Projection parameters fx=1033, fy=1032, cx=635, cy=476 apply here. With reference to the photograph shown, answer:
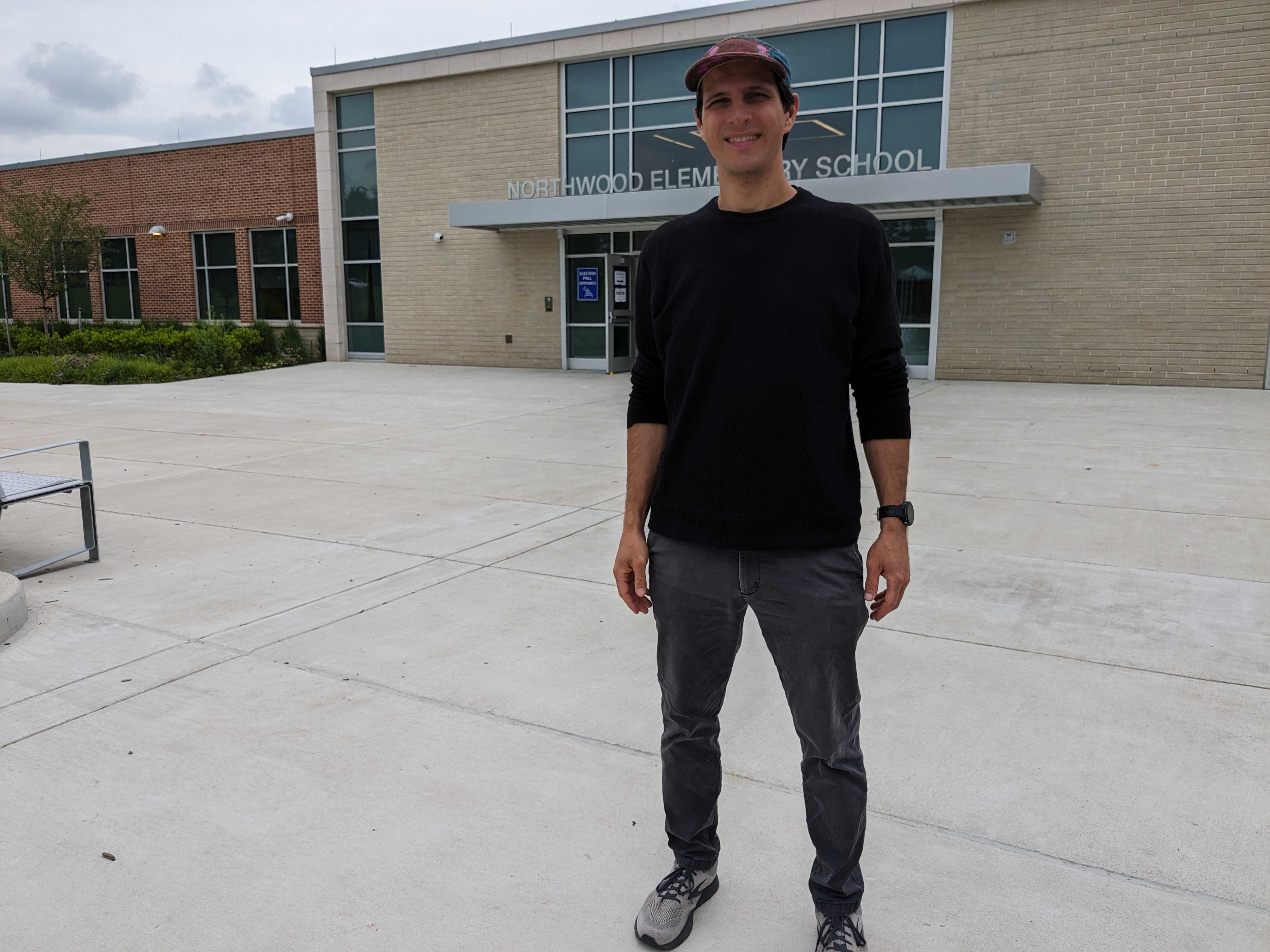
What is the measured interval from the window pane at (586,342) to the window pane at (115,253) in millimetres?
14110

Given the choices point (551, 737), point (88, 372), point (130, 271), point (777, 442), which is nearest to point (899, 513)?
point (777, 442)

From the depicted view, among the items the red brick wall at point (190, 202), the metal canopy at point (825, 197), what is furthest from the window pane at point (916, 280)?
the red brick wall at point (190, 202)

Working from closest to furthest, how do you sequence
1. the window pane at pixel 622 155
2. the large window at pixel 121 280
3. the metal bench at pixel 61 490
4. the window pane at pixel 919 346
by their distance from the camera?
the metal bench at pixel 61 490
the window pane at pixel 919 346
the window pane at pixel 622 155
the large window at pixel 121 280

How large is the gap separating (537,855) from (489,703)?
1.14m

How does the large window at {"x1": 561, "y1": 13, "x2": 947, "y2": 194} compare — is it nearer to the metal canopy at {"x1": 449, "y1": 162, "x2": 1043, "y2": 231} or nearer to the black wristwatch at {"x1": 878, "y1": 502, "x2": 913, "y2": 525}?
the metal canopy at {"x1": 449, "y1": 162, "x2": 1043, "y2": 231}

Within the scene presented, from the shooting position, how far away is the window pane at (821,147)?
57.6 feet

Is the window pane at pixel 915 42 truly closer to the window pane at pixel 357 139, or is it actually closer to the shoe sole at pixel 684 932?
the window pane at pixel 357 139

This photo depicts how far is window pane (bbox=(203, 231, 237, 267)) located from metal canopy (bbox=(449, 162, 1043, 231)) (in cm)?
777

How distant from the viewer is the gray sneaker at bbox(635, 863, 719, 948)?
254cm

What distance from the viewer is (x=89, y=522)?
6.13 meters

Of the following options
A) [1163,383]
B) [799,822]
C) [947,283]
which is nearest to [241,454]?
[799,822]

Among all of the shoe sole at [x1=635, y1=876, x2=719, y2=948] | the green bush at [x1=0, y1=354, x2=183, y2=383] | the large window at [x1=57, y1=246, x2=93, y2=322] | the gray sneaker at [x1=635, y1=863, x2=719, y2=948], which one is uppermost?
the large window at [x1=57, y1=246, x2=93, y2=322]

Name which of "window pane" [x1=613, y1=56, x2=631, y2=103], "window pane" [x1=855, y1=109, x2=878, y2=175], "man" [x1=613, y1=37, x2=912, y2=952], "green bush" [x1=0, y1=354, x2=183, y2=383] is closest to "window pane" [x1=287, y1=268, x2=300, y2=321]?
"green bush" [x1=0, y1=354, x2=183, y2=383]

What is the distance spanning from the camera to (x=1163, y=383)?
664 inches
